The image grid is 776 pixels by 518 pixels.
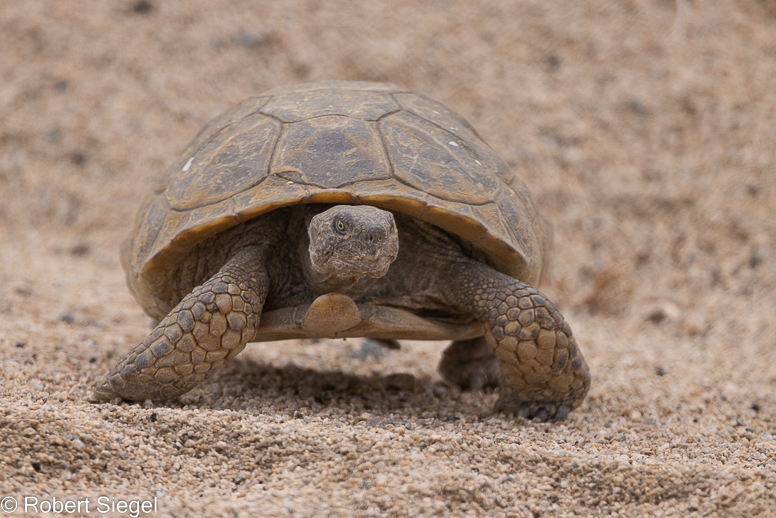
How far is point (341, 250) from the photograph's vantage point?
3.21m

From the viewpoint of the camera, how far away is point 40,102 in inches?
362

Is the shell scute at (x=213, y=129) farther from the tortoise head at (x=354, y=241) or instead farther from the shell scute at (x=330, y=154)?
the tortoise head at (x=354, y=241)

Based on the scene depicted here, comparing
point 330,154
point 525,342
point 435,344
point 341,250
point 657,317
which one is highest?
point 330,154

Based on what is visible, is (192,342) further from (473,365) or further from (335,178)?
(473,365)

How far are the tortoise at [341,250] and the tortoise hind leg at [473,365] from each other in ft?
2.53

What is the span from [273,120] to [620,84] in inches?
235

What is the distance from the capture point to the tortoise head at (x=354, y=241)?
3.16 m

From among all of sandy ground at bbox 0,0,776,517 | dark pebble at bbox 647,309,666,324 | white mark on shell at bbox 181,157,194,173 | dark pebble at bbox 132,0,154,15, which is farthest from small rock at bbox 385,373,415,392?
dark pebble at bbox 132,0,154,15

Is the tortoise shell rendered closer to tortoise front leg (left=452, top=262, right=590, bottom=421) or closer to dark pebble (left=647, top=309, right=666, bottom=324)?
tortoise front leg (left=452, top=262, right=590, bottom=421)

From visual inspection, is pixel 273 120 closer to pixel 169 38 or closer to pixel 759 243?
pixel 759 243

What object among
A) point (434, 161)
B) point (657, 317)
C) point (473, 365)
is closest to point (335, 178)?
point (434, 161)

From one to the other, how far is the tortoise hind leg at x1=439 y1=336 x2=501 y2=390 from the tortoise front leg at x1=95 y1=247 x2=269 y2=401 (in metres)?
1.66

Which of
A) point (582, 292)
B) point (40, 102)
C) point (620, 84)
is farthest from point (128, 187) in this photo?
point (620, 84)

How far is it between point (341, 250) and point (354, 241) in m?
0.07
